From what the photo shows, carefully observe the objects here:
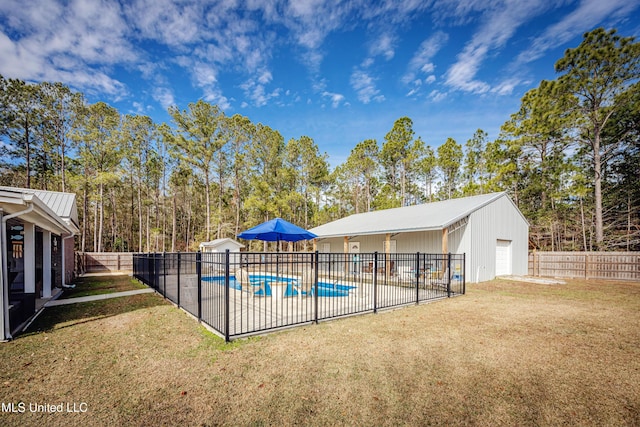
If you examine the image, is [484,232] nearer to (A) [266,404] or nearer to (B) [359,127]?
(A) [266,404]

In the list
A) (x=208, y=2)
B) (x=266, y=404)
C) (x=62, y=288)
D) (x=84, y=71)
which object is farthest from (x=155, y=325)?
(x=84, y=71)

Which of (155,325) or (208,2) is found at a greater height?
(208,2)

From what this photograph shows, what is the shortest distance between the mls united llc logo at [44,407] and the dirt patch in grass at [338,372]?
6 centimetres

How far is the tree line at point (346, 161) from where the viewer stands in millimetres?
18125

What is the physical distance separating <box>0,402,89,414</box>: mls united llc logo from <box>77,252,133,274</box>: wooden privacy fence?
16.4 m

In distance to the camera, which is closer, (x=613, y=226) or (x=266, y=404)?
(x=266, y=404)

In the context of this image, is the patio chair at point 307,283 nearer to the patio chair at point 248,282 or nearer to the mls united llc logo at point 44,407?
the patio chair at point 248,282

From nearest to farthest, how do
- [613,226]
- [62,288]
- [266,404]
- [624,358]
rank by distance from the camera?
[266,404] < [624,358] < [62,288] < [613,226]

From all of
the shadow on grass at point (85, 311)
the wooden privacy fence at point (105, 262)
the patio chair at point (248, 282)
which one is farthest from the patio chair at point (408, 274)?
the wooden privacy fence at point (105, 262)

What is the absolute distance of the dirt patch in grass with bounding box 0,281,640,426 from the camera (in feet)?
8.80

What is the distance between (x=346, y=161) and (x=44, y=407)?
29.9m

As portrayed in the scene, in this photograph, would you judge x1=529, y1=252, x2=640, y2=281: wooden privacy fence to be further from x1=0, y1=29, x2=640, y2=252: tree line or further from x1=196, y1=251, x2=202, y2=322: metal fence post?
x1=196, y1=251, x2=202, y2=322: metal fence post

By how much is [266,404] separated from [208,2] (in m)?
11.8

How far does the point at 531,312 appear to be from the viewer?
22.4ft
